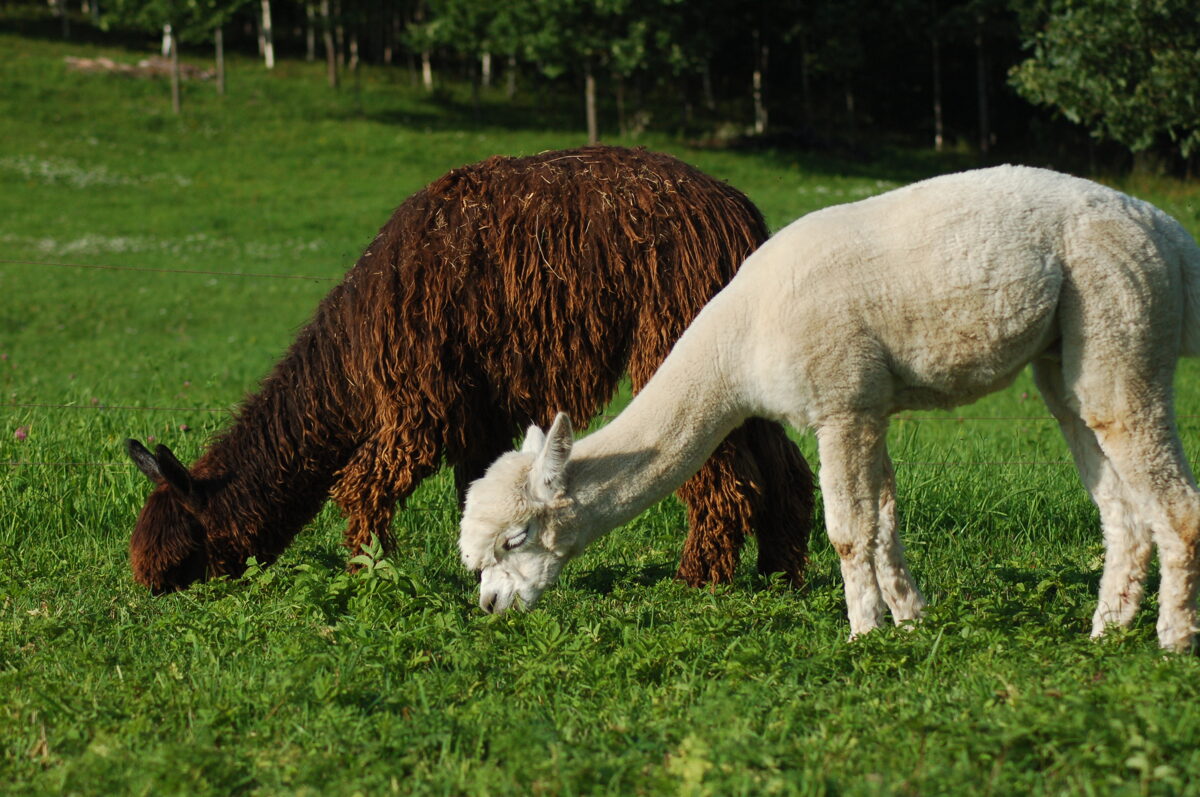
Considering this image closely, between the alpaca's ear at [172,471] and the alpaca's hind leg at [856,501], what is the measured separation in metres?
3.18

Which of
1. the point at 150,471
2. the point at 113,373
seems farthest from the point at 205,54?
the point at 150,471

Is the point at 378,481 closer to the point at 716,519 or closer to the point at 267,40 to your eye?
the point at 716,519

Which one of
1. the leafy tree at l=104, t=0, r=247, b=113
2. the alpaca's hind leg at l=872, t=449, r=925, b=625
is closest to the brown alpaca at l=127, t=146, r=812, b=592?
the alpaca's hind leg at l=872, t=449, r=925, b=625

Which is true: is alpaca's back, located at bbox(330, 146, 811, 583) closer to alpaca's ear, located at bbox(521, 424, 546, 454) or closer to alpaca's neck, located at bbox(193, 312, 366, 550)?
alpaca's neck, located at bbox(193, 312, 366, 550)

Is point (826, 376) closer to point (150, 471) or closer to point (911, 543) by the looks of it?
point (911, 543)

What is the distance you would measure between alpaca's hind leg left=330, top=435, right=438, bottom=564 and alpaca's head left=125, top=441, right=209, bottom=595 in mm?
730

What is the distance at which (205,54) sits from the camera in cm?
5219

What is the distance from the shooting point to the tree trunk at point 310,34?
4667cm

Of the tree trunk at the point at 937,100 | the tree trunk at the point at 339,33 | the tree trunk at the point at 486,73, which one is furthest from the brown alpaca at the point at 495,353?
the tree trunk at the point at 486,73

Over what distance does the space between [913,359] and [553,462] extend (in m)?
1.47

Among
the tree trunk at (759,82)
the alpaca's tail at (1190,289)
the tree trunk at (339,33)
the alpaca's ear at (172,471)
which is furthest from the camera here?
the tree trunk at (759,82)

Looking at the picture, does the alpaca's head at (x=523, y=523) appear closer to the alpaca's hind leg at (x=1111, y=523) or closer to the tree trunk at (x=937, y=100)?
the alpaca's hind leg at (x=1111, y=523)

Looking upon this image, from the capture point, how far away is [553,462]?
4840mm

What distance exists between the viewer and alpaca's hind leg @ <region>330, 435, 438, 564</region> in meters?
5.96
